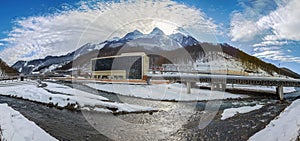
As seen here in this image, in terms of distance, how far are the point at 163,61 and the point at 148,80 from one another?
55.7m

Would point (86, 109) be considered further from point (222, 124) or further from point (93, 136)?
point (222, 124)

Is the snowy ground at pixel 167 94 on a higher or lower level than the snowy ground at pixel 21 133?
lower

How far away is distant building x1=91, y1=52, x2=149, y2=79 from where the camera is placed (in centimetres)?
5203

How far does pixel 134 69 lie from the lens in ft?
175

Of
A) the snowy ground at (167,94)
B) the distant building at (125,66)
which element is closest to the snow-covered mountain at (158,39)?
the distant building at (125,66)

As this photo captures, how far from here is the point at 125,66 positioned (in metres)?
55.2

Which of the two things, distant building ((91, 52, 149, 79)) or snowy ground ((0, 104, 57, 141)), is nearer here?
snowy ground ((0, 104, 57, 141))

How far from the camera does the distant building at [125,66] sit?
5203cm

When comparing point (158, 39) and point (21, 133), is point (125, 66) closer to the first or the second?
point (158, 39)

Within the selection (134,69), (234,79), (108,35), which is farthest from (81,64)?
(108,35)

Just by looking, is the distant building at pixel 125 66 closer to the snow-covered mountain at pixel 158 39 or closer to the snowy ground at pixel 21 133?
the snow-covered mountain at pixel 158 39

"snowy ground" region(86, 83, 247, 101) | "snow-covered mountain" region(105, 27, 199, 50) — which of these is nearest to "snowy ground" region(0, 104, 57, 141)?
"snow-covered mountain" region(105, 27, 199, 50)

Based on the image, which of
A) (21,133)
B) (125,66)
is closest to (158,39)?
(125,66)

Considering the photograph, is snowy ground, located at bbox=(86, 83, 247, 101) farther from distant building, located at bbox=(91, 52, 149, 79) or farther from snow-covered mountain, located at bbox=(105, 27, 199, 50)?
distant building, located at bbox=(91, 52, 149, 79)
